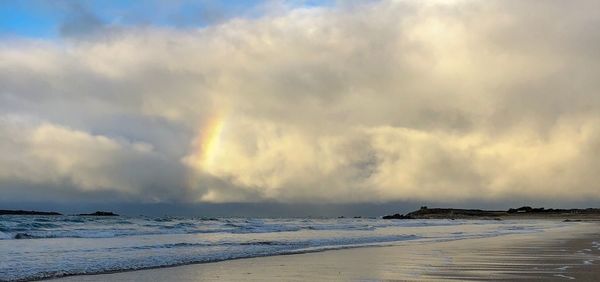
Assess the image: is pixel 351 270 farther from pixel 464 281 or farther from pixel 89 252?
pixel 89 252

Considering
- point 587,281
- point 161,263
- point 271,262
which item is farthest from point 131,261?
point 587,281

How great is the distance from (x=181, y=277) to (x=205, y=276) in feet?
1.86

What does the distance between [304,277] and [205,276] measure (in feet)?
7.96

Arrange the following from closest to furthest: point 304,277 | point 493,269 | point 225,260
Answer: point 304,277
point 493,269
point 225,260

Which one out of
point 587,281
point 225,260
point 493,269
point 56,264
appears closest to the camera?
point 587,281

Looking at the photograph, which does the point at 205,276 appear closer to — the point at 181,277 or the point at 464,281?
the point at 181,277

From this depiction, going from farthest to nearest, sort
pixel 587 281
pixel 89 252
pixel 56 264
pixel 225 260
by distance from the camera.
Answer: pixel 89 252
pixel 225 260
pixel 56 264
pixel 587 281

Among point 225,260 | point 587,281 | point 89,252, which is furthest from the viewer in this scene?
point 89,252

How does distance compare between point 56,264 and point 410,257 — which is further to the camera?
point 410,257

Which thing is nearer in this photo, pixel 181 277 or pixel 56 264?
pixel 181 277

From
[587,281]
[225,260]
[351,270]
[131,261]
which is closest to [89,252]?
[131,261]

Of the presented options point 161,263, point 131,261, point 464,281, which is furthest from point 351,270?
point 131,261

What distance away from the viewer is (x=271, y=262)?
18062 millimetres

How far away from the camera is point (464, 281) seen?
12250 millimetres
